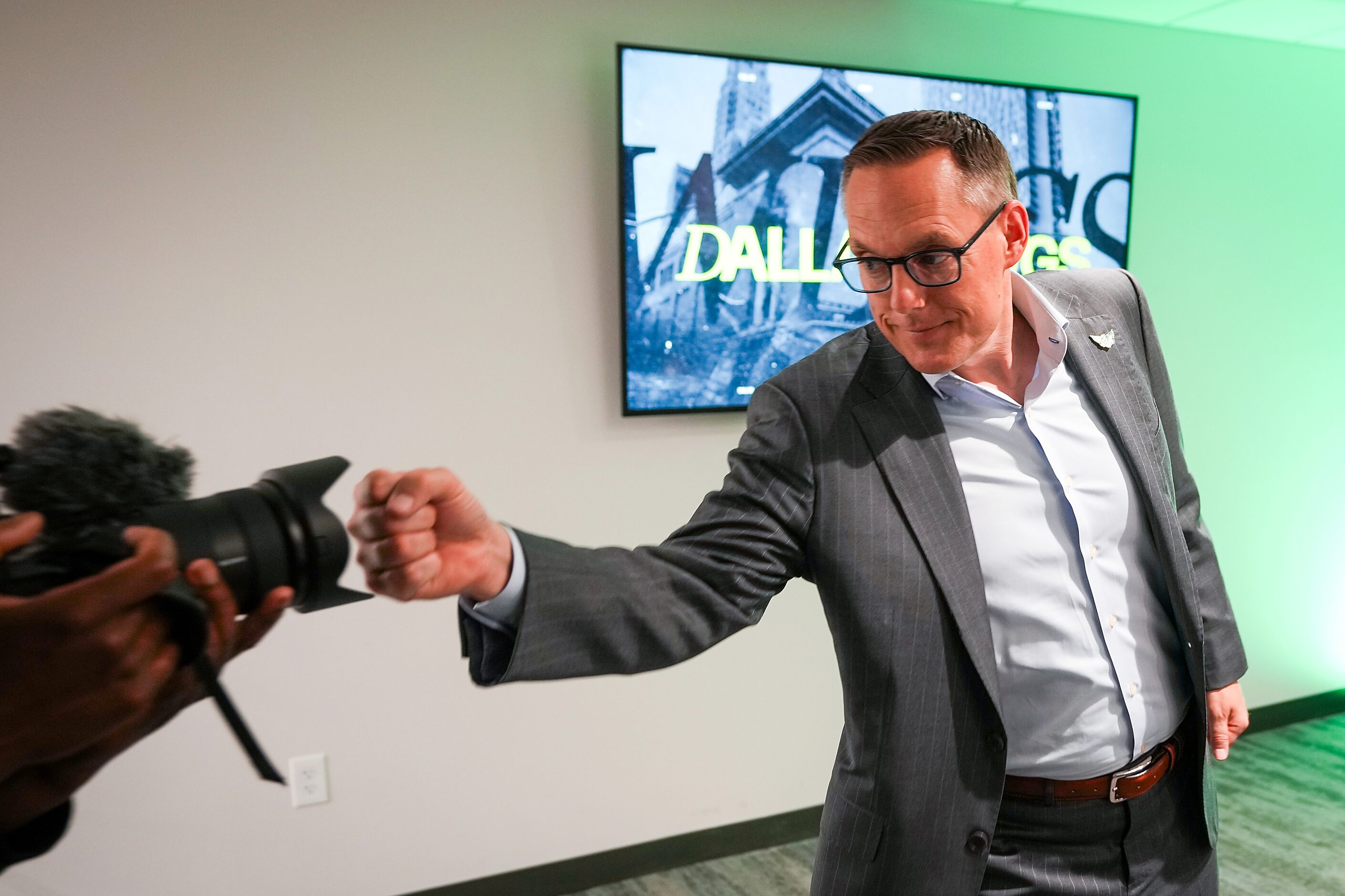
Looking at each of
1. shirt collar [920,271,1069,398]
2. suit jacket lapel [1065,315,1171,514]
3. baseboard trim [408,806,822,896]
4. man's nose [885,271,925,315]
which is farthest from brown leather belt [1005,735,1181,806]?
baseboard trim [408,806,822,896]

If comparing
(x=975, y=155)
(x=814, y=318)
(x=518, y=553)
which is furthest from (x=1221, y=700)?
(x=814, y=318)

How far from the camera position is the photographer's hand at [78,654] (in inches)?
22.7

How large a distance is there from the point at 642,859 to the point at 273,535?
96.8 inches

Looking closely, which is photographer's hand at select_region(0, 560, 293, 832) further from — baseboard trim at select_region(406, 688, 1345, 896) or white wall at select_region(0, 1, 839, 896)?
baseboard trim at select_region(406, 688, 1345, 896)

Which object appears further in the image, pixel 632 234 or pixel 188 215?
pixel 632 234

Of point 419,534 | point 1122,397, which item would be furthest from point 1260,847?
point 419,534

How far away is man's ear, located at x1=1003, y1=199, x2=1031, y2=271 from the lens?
4.58 feet

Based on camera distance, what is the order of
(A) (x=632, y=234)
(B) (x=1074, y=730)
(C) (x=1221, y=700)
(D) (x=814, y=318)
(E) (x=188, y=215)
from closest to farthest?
(B) (x=1074, y=730)
(C) (x=1221, y=700)
(E) (x=188, y=215)
(A) (x=632, y=234)
(D) (x=814, y=318)

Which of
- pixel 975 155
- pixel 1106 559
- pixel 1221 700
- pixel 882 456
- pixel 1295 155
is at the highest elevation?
pixel 1295 155

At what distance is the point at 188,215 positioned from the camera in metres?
2.28

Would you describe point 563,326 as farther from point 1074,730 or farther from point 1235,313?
point 1235,313

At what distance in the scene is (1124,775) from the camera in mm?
1328

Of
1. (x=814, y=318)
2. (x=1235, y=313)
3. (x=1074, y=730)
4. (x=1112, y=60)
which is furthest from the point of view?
(x=1235, y=313)

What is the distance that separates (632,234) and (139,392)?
130 cm
